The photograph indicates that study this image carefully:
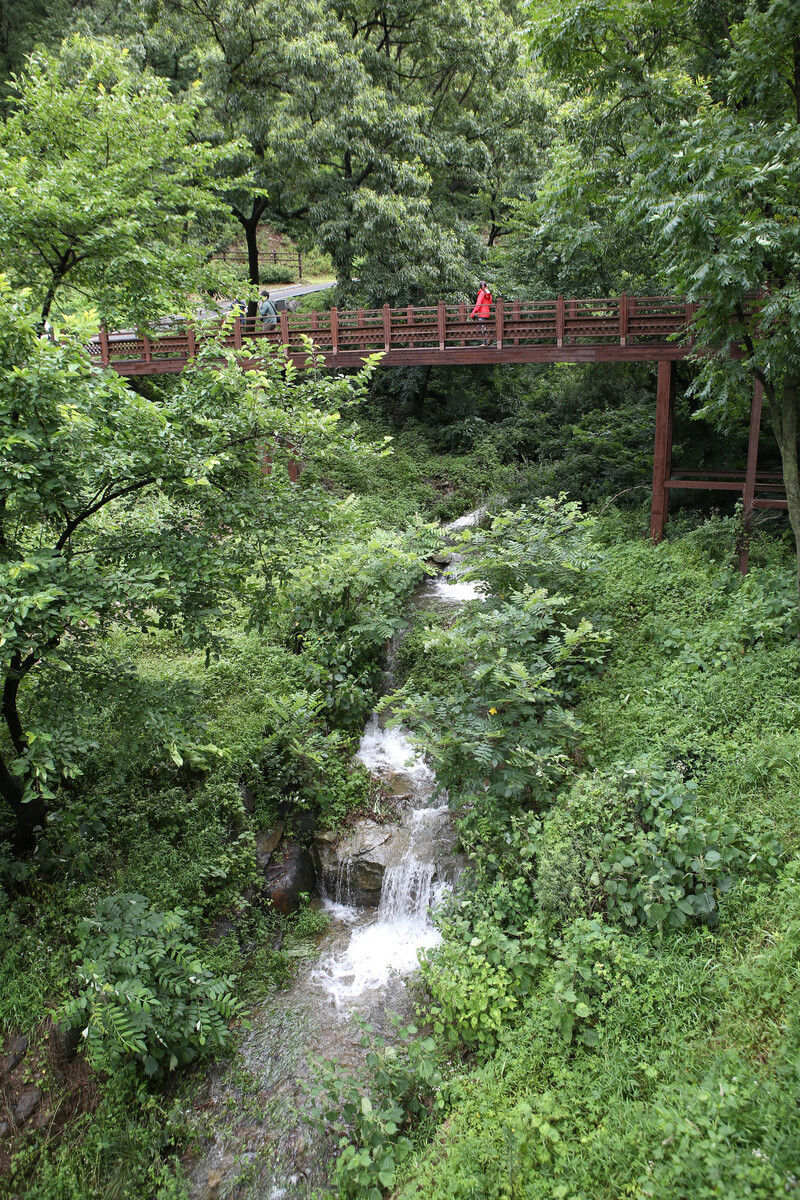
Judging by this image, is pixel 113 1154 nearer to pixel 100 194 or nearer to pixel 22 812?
pixel 22 812

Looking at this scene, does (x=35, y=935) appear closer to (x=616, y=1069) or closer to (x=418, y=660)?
(x=616, y=1069)

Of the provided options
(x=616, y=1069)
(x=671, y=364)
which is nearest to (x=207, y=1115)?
(x=616, y=1069)

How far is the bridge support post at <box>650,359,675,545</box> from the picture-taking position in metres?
13.7

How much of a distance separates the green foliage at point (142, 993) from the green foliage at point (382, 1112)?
4.01ft

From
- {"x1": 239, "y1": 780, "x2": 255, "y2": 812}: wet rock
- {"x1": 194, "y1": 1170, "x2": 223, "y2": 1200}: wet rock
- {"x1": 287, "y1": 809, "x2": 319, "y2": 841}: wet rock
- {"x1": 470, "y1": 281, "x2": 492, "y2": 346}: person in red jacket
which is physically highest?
{"x1": 470, "y1": 281, "x2": 492, "y2": 346}: person in red jacket

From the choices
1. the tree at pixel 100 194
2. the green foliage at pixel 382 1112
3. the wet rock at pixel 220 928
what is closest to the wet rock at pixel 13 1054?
the wet rock at pixel 220 928

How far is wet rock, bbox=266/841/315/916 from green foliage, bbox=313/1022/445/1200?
2.26 meters

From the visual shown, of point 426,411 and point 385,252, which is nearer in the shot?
point 385,252

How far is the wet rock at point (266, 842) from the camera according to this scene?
817cm

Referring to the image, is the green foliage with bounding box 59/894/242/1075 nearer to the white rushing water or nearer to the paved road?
the white rushing water

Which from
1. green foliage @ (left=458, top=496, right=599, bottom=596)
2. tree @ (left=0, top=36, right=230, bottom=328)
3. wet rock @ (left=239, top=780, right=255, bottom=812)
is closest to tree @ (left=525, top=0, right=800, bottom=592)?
green foliage @ (left=458, top=496, right=599, bottom=596)

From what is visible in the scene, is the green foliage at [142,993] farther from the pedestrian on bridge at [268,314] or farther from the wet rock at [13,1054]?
the pedestrian on bridge at [268,314]

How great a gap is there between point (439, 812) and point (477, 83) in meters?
22.3

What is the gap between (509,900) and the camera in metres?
6.36
